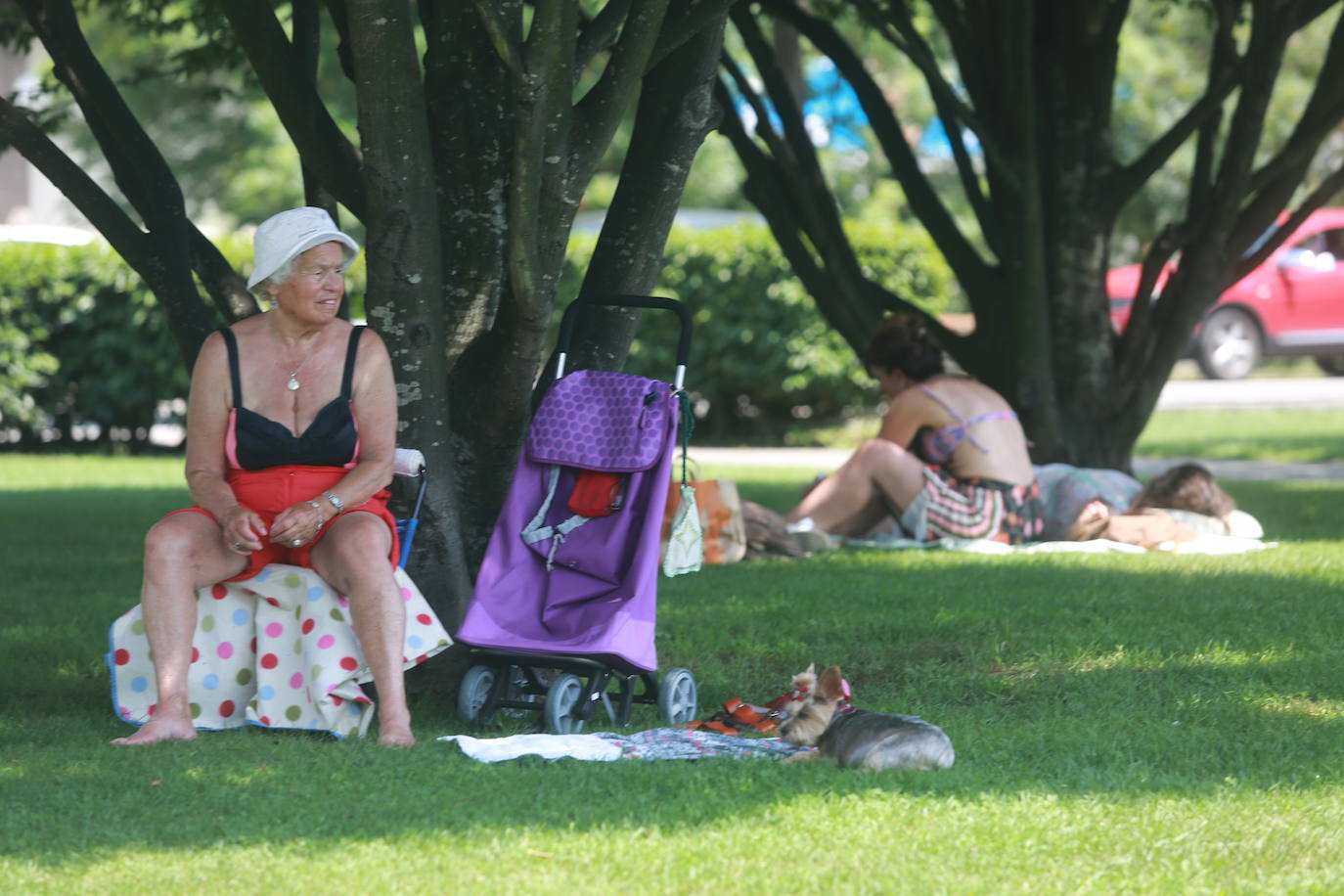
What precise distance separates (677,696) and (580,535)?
57 centimetres

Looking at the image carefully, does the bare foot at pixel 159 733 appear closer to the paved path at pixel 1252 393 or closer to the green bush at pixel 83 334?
the green bush at pixel 83 334

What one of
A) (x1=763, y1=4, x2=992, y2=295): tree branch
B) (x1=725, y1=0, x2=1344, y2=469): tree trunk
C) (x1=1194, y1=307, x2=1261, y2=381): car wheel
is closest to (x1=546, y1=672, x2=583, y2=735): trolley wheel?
(x1=725, y1=0, x2=1344, y2=469): tree trunk

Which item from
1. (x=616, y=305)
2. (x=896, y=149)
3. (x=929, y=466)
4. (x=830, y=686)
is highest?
(x=896, y=149)

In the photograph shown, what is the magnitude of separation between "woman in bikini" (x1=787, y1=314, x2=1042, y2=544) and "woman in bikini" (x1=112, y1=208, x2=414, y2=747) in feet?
13.7

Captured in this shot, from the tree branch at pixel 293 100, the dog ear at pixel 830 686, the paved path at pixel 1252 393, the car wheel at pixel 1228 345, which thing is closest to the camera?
the dog ear at pixel 830 686

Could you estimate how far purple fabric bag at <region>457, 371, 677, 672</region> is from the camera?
16.8 ft

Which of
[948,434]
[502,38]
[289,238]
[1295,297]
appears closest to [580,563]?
[289,238]

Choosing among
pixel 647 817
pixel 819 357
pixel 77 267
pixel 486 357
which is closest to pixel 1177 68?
pixel 819 357

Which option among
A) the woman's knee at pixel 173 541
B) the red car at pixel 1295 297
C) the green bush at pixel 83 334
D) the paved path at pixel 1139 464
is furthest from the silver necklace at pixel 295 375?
the red car at pixel 1295 297

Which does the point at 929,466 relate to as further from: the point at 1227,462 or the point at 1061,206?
the point at 1227,462

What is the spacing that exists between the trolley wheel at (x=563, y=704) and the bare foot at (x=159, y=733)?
98cm

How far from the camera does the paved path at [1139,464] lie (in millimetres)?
13297

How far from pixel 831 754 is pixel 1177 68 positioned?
89.5 feet

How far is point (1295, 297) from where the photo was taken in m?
22.4
